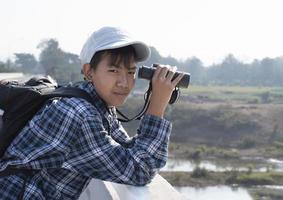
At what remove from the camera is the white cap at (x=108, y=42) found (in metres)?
1.19

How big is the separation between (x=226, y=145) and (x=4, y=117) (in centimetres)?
2886

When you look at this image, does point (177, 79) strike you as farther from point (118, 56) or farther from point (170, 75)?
point (118, 56)

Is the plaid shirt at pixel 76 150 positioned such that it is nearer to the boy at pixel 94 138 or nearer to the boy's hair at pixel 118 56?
the boy at pixel 94 138

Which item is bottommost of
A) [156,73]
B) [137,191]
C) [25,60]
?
[25,60]

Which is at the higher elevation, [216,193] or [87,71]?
[87,71]

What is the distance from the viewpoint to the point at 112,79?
1236 mm

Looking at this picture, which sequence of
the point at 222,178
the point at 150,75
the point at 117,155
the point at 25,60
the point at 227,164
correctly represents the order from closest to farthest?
the point at 117,155 < the point at 150,75 < the point at 222,178 < the point at 227,164 < the point at 25,60

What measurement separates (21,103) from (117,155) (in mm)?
244

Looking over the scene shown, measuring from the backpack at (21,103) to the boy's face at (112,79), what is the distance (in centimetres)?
4

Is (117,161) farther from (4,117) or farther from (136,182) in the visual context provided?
(4,117)

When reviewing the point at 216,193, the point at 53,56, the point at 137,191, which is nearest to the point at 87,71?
the point at 137,191

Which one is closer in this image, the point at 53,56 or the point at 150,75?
the point at 150,75

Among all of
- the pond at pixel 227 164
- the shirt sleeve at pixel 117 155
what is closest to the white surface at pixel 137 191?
the shirt sleeve at pixel 117 155

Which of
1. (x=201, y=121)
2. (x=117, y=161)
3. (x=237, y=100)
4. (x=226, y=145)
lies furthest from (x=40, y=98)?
(x=237, y=100)
